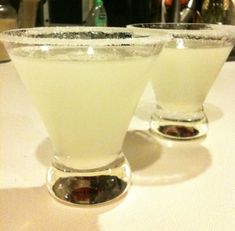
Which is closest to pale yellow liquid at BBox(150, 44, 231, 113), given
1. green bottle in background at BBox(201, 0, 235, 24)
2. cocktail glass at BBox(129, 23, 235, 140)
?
cocktail glass at BBox(129, 23, 235, 140)

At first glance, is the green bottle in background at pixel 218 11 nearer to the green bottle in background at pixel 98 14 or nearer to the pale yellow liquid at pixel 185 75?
the green bottle in background at pixel 98 14

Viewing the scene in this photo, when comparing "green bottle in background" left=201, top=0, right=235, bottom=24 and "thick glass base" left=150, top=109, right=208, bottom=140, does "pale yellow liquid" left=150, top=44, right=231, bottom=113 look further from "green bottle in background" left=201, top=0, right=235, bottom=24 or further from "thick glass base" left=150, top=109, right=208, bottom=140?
"green bottle in background" left=201, top=0, right=235, bottom=24

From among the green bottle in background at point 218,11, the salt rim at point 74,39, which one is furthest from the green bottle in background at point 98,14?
the salt rim at point 74,39

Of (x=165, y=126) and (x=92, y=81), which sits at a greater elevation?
(x=92, y=81)

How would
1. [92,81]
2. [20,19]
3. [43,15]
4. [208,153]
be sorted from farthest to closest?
[43,15] → [20,19] → [208,153] → [92,81]

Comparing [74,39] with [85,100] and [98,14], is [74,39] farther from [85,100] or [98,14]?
[98,14]

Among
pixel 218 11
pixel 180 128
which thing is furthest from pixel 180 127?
pixel 218 11

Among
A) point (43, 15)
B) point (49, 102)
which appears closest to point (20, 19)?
point (43, 15)

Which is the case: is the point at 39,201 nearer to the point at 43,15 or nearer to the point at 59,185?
the point at 59,185
